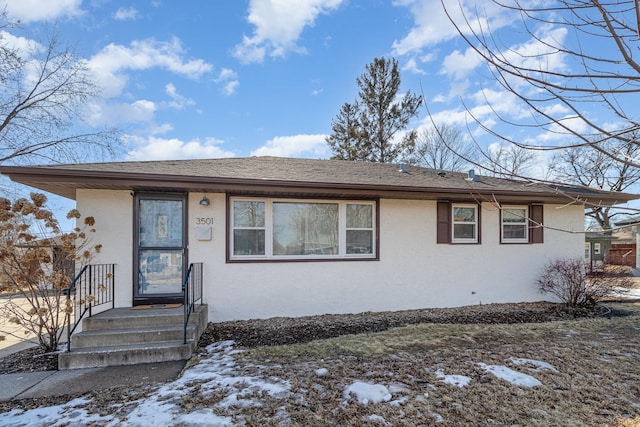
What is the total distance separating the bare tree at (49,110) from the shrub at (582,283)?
1532 cm

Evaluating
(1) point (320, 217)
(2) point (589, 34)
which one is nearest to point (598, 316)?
(1) point (320, 217)

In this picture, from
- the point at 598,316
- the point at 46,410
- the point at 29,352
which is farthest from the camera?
the point at 598,316

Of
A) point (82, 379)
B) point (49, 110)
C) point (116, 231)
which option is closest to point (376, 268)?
point (116, 231)

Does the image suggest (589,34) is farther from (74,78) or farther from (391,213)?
(74,78)

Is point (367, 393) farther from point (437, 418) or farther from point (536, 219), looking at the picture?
point (536, 219)

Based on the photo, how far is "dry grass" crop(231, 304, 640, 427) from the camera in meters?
2.85

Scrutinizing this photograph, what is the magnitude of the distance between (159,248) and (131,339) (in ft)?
5.87

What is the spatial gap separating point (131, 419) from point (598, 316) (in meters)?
8.44

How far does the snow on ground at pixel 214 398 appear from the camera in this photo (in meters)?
2.83

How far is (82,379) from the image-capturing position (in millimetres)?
3812

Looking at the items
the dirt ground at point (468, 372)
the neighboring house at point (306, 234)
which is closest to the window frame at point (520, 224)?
the neighboring house at point (306, 234)

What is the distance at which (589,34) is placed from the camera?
89.9 inches

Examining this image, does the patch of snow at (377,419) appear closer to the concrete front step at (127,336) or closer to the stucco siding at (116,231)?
the concrete front step at (127,336)

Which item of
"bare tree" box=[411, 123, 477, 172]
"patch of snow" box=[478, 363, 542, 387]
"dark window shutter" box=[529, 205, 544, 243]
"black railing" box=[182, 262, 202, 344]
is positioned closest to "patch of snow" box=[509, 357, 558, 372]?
"patch of snow" box=[478, 363, 542, 387]
